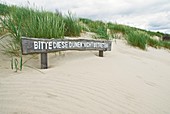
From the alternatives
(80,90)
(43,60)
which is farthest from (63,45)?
(80,90)

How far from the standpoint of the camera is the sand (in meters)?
2.07

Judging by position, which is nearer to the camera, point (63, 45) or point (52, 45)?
point (52, 45)

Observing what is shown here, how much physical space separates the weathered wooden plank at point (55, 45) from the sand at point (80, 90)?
27 cm

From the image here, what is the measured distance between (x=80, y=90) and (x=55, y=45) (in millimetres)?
Result: 1032

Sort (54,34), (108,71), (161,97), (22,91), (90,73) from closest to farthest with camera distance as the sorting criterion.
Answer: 1. (22,91)
2. (161,97)
3. (90,73)
4. (108,71)
5. (54,34)

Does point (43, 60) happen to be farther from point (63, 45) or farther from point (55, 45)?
point (63, 45)

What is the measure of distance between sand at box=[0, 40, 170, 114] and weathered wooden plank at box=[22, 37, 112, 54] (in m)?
0.27

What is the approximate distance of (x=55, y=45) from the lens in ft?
10.7

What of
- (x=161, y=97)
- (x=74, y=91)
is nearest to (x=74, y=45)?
(x=74, y=91)

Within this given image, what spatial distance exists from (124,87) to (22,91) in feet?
4.39

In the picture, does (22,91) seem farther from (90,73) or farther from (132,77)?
(132,77)

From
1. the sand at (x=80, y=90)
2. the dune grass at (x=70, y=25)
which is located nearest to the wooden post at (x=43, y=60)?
the sand at (x=80, y=90)

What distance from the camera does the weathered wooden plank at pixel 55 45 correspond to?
113 inches

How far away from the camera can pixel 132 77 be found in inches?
135
